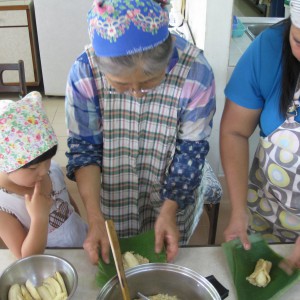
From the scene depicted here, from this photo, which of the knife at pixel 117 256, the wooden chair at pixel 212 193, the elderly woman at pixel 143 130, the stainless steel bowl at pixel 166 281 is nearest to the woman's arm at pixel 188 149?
the elderly woman at pixel 143 130

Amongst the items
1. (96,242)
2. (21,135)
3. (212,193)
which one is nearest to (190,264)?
(96,242)

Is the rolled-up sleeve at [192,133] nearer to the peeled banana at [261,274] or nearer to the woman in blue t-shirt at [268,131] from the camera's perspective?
the woman in blue t-shirt at [268,131]

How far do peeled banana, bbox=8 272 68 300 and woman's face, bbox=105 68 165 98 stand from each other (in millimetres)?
505

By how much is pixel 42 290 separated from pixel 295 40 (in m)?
0.89

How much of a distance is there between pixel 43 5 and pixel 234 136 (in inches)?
118

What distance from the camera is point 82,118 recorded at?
1194 millimetres

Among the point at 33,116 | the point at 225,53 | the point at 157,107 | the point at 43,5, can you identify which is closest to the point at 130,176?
the point at 157,107

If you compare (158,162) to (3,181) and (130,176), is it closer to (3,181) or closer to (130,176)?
(130,176)

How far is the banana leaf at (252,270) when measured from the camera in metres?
1.02

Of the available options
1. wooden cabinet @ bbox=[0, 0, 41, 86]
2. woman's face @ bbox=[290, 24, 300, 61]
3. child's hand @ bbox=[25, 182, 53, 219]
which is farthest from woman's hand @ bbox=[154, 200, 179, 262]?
wooden cabinet @ bbox=[0, 0, 41, 86]

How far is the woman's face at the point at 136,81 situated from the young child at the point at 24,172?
27 cm

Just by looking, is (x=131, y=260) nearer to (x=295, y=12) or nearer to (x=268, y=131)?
(x=268, y=131)

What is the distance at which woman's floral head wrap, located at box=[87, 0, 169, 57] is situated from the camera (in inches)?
35.1

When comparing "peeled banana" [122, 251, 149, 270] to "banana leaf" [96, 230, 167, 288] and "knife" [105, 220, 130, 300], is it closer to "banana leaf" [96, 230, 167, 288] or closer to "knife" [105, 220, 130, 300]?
"banana leaf" [96, 230, 167, 288]
